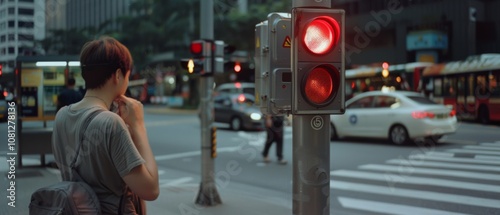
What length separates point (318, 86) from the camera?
118 inches

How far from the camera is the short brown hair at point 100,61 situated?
87.3 inches

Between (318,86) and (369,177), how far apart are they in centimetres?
649

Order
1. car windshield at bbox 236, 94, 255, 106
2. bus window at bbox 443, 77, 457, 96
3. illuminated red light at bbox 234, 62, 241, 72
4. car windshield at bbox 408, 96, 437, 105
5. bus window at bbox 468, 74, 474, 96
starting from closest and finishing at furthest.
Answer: illuminated red light at bbox 234, 62, 241, 72
bus window at bbox 468, 74, 474, 96
car windshield at bbox 408, 96, 437, 105
bus window at bbox 443, 77, 457, 96
car windshield at bbox 236, 94, 255, 106

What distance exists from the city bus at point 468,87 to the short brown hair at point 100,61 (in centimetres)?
896

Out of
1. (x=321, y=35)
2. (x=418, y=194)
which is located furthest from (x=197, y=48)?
(x=321, y=35)

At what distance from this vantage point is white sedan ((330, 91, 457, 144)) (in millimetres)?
13148

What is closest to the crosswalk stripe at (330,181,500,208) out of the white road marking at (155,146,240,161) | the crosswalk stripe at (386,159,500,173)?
the crosswalk stripe at (386,159,500,173)

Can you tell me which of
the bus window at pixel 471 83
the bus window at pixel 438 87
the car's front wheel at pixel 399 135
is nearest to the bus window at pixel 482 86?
the bus window at pixel 471 83

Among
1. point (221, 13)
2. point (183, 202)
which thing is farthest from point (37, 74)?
point (221, 13)

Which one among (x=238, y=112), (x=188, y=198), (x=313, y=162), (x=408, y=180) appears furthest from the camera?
(x=238, y=112)

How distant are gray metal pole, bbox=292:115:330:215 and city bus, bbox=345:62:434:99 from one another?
679 inches

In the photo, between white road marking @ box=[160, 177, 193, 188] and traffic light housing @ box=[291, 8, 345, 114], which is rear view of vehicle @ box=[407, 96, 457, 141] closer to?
white road marking @ box=[160, 177, 193, 188]

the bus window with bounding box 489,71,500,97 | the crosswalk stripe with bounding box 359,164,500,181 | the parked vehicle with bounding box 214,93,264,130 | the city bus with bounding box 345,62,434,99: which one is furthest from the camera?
the city bus with bounding box 345,62,434,99

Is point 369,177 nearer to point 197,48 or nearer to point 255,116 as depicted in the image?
point 197,48
